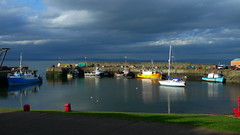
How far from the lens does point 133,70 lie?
99750 millimetres

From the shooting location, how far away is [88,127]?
1077 cm

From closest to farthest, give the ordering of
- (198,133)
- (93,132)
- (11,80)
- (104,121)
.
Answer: (198,133), (93,132), (104,121), (11,80)

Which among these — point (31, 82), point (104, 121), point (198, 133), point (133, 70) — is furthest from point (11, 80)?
point (198, 133)

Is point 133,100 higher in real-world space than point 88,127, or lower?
lower

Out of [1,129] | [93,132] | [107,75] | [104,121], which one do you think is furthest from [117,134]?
[107,75]

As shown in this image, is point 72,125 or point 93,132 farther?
point 72,125

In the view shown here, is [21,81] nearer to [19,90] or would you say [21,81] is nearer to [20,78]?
[20,78]

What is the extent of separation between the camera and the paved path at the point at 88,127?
384 inches

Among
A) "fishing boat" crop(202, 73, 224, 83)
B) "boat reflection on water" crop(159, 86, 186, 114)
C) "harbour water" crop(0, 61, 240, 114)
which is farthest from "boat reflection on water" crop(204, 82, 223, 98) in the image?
"fishing boat" crop(202, 73, 224, 83)

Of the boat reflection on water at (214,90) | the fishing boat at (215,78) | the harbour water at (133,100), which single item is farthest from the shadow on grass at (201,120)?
the fishing boat at (215,78)

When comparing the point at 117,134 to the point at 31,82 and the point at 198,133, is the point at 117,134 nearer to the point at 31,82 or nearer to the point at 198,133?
the point at 198,133

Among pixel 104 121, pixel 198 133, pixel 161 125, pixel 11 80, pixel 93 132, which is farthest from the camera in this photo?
pixel 11 80

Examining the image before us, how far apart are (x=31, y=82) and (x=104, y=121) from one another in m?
63.5

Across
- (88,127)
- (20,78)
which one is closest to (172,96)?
(88,127)
